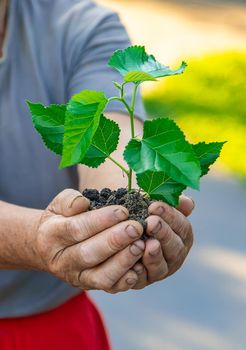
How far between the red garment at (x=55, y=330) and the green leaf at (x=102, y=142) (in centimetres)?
80

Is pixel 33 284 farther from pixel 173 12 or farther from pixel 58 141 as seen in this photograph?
pixel 173 12

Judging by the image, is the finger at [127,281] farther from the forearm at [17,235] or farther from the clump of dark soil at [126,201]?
the forearm at [17,235]

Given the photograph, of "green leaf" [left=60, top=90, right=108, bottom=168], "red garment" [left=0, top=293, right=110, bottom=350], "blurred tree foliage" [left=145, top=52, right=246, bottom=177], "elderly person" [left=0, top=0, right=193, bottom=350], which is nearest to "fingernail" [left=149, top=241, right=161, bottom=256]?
"green leaf" [left=60, top=90, right=108, bottom=168]

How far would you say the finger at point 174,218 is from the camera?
2.03m

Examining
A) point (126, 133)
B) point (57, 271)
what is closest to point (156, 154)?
point (57, 271)

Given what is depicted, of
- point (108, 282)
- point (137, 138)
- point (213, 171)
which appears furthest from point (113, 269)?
point (213, 171)

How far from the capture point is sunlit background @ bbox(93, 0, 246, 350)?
5.09 metres

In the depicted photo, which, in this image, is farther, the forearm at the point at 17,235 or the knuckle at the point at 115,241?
the forearm at the point at 17,235

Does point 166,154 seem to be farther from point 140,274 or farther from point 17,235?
point 17,235

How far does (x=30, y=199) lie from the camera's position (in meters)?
2.72

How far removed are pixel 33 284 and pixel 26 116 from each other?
0.40m

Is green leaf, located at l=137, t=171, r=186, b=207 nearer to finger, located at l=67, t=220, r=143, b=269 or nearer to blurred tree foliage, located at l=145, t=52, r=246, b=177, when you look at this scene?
finger, located at l=67, t=220, r=143, b=269

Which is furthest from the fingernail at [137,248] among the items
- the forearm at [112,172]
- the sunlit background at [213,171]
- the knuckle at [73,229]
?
the sunlit background at [213,171]

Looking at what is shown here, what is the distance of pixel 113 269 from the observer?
6.72ft
